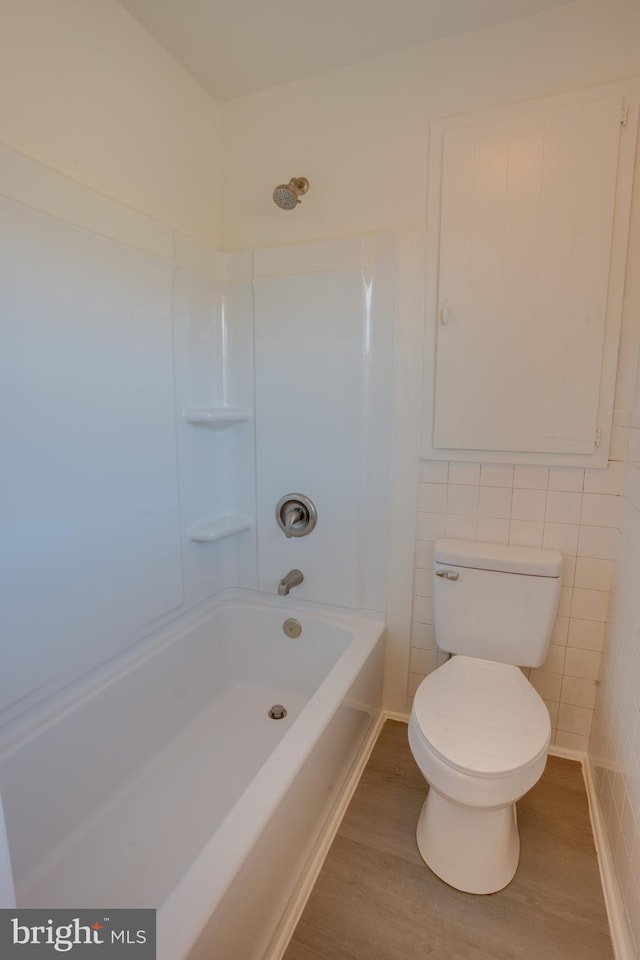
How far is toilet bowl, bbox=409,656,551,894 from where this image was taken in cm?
112

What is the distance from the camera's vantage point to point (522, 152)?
1.44 metres

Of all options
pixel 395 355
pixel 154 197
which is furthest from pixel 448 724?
pixel 154 197

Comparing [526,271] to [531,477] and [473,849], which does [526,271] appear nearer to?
[531,477]

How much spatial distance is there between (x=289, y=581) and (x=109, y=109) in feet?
5.61

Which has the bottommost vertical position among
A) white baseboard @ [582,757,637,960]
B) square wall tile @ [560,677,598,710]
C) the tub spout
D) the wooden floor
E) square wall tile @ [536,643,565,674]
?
the wooden floor

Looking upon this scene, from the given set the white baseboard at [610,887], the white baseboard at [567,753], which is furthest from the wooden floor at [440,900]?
the white baseboard at [567,753]

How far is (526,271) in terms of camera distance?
147 cm

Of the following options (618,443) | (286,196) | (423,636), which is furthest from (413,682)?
(286,196)

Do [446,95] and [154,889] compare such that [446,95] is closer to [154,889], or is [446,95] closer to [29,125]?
[29,125]

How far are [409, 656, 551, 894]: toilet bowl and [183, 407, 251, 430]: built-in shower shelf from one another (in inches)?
48.1

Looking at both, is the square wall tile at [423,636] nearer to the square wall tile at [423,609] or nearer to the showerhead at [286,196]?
the square wall tile at [423,609]

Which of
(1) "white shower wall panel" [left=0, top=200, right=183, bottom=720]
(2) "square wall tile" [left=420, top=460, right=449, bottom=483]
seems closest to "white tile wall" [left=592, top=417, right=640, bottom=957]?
(2) "square wall tile" [left=420, top=460, right=449, bottom=483]

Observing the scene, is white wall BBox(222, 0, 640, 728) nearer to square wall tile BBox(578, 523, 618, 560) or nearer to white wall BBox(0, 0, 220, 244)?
square wall tile BBox(578, 523, 618, 560)

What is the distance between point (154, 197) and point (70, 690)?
164cm
